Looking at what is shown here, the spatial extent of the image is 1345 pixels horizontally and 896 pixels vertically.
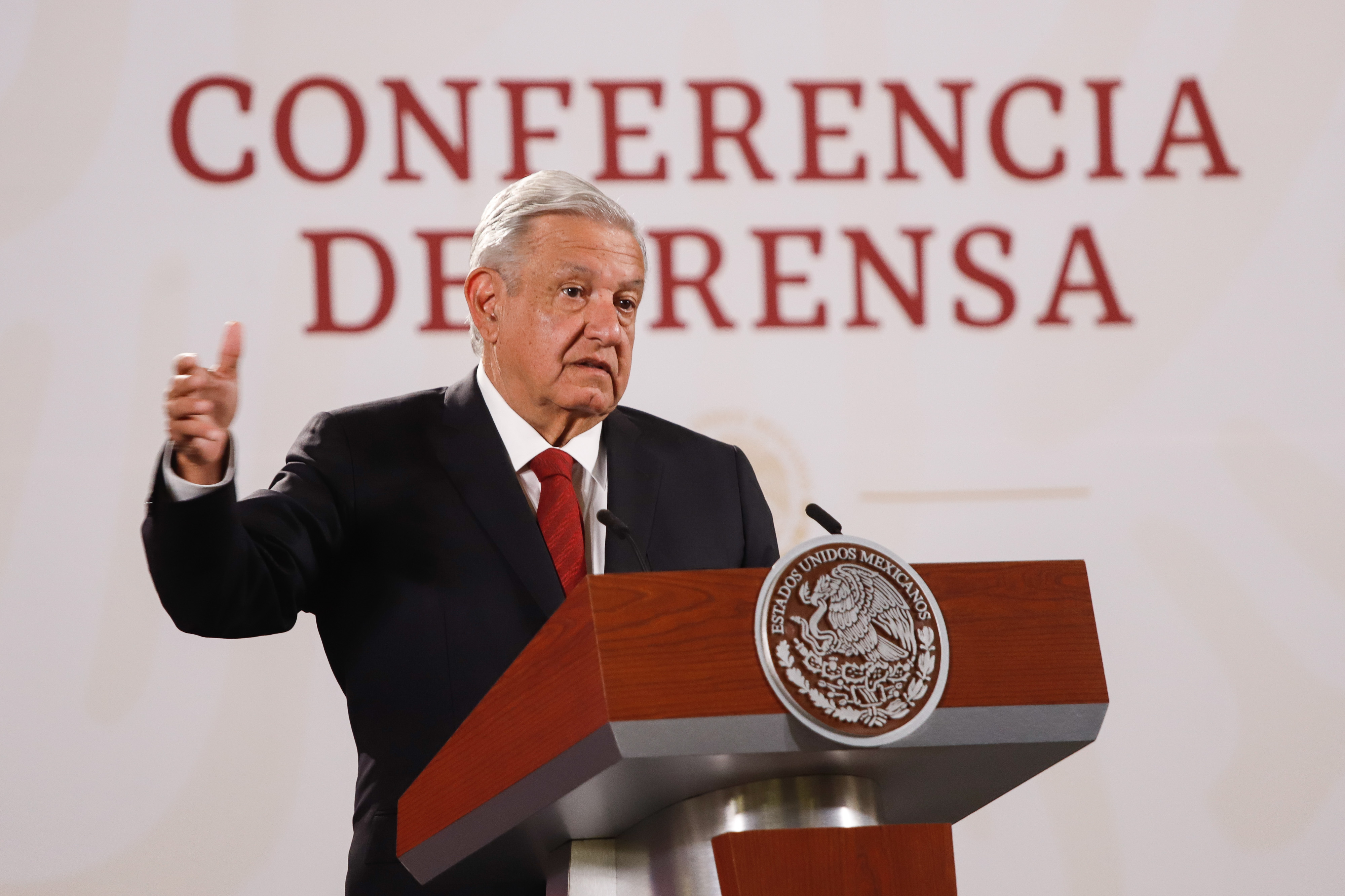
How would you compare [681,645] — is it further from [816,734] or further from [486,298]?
[486,298]

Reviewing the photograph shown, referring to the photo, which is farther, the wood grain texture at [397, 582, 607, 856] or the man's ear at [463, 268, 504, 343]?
the man's ear at [463, 268, 504, 343]

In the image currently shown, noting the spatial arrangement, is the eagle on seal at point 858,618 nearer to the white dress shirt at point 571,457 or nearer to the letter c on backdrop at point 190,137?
the white dress shirt at point 571,457

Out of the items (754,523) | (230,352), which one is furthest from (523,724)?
(754,523)

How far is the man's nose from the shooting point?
183 cm

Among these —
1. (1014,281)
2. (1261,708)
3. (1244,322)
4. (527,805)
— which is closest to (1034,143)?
(1014,281)

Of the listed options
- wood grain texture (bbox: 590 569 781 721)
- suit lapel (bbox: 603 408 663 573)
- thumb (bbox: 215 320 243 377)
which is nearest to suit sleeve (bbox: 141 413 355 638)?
thumb (bbox: 215 320 243 377)

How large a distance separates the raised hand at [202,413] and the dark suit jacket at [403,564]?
88mm

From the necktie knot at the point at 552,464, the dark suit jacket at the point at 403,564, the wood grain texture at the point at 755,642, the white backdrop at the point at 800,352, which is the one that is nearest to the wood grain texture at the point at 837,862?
the wood grain texture at the point at 755,642

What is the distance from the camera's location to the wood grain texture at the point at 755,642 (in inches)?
39.5

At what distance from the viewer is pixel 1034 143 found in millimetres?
3330

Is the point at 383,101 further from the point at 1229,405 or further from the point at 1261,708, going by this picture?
the point at 1261,708

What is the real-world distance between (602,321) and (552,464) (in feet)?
0.65

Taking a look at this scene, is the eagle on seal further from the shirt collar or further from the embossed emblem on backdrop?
the shirt collar

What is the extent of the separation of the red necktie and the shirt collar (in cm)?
3
